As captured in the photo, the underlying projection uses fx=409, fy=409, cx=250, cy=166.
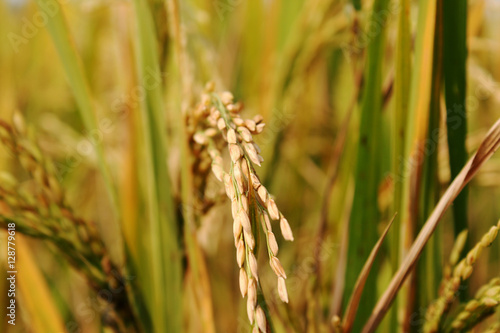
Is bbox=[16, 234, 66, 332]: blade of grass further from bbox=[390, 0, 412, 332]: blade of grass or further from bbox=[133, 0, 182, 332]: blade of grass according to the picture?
bbox=[390, 0, 412, 332]: blade of grass

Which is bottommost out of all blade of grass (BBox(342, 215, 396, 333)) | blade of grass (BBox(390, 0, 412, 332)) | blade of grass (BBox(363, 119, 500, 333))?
blade of grass (BBox(342, 215, 396, 333))

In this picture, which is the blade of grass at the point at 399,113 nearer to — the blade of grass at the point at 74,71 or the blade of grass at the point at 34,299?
the blade of grass at the point at 74,71

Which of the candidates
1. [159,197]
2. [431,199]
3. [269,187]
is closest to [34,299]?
[159,197]

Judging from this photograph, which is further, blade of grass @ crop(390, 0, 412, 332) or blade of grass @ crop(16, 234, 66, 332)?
blade of grass @ crop(16, 234, 66, 332)

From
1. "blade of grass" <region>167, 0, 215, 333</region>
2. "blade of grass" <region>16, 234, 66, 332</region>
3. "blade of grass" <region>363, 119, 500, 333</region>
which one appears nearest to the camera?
"blade of grass" <region>363, 119, 500, 333</region>

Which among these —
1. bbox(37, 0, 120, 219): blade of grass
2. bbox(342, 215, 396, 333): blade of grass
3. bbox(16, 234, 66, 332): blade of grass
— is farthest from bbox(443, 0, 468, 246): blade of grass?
bbox(16, 234, 66, 332): blade of grass

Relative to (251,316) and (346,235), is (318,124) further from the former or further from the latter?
(251,316)
